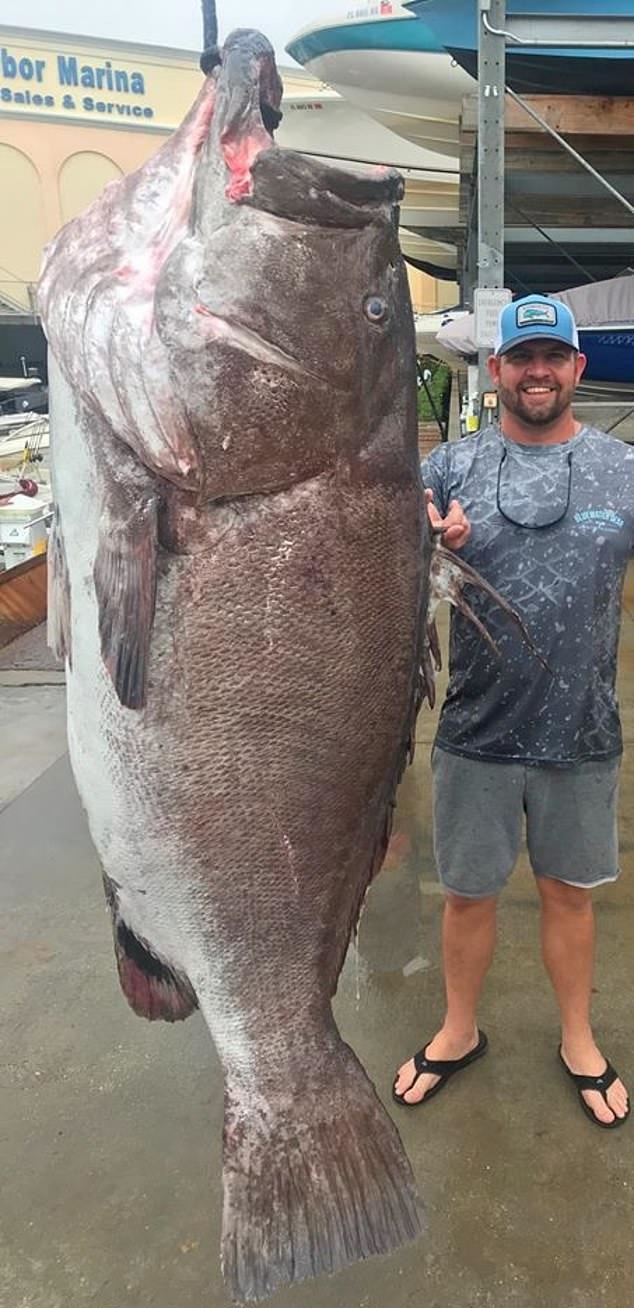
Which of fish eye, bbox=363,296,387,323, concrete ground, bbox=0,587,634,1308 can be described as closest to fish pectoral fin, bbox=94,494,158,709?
fish eye, bbox=363,296,387,323

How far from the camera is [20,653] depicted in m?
7.02

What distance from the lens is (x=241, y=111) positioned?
1.41 m

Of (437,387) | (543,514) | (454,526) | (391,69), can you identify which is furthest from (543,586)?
(437,387)

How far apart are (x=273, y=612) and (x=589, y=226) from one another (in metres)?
9.29

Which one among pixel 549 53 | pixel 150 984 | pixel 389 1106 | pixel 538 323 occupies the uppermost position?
pixel 549 53

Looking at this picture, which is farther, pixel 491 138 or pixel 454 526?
pixel 491 138

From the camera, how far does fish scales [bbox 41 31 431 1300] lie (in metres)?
1.41

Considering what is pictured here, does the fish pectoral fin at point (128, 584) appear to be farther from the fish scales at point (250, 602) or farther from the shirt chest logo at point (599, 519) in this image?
the shirt chest logo at point (599, 519)

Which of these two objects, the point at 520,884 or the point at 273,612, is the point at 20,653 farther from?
the point at 273,612

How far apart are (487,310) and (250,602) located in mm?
3929

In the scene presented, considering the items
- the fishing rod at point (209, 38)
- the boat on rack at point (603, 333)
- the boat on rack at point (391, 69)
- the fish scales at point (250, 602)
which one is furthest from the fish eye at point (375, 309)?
the boat on rack at point (391, 69)

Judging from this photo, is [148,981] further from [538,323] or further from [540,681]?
[538,323]

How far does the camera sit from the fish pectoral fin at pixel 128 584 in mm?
1426

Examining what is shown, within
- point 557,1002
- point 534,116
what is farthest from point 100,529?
point 534,116
